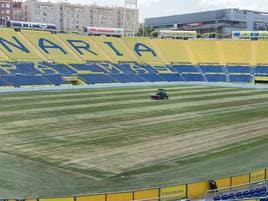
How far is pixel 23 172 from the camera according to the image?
24.5 m

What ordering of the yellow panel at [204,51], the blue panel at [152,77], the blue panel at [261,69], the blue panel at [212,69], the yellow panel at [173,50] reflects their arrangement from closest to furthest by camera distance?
the blue panel at [152,77] < the blue panel at [261,69] < the blue panel at [212,69] < the yellow panel at [173,50] < the yellow panel at [204,51]

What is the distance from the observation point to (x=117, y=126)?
38031 millimetres

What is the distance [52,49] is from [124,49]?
1816 cm

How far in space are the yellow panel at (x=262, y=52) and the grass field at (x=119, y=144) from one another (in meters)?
44.9

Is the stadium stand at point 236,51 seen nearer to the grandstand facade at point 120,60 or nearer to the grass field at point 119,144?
the grandstand facade at point 120,60

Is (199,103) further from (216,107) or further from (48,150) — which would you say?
(48,150)

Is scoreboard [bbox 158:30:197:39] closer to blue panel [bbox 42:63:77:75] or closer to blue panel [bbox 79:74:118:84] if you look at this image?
blue panel [bbox 79:74:118:84]

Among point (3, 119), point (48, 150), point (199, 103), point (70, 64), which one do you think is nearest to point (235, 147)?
point (48, 150)

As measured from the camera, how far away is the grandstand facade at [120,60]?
7556 cm

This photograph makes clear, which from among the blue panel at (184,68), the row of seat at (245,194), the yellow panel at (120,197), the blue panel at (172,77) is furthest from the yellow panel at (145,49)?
the yellow panel at (120,197)

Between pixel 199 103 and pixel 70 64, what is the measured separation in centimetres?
3360

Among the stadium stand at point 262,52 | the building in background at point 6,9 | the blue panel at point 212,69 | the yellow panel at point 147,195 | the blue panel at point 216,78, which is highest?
the building in background at point 6,9

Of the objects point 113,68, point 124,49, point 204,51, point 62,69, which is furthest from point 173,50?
point 62,69

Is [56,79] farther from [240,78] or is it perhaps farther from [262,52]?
[262,52]
